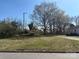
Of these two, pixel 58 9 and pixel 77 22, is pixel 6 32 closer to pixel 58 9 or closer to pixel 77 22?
pixel 58 9

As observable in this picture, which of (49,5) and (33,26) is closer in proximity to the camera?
(49,5)

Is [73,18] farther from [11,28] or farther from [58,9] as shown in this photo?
[11,28]

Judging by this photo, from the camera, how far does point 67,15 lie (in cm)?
7600

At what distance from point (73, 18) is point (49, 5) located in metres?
26.8

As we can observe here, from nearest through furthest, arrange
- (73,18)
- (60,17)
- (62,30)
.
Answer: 1. (60,17)
2. (62,30)
3. (73,18)

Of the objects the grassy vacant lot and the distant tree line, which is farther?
the distant tree line

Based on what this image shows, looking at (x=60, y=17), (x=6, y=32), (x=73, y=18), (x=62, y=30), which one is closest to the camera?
(x=6, y=32)

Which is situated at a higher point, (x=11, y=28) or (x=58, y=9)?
(x=58, y=9)

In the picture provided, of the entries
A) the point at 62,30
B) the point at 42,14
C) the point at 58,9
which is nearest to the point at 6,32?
the point at 42,14

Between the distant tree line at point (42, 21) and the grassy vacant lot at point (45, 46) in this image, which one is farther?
the distant tree line at point (42, 21)

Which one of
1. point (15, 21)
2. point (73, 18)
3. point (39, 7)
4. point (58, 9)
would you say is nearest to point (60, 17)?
point (58, 9)

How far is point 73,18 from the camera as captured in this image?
93.4 m

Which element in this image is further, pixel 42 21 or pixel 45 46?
pixel 42 21

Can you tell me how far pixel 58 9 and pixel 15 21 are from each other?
54.7 feet
